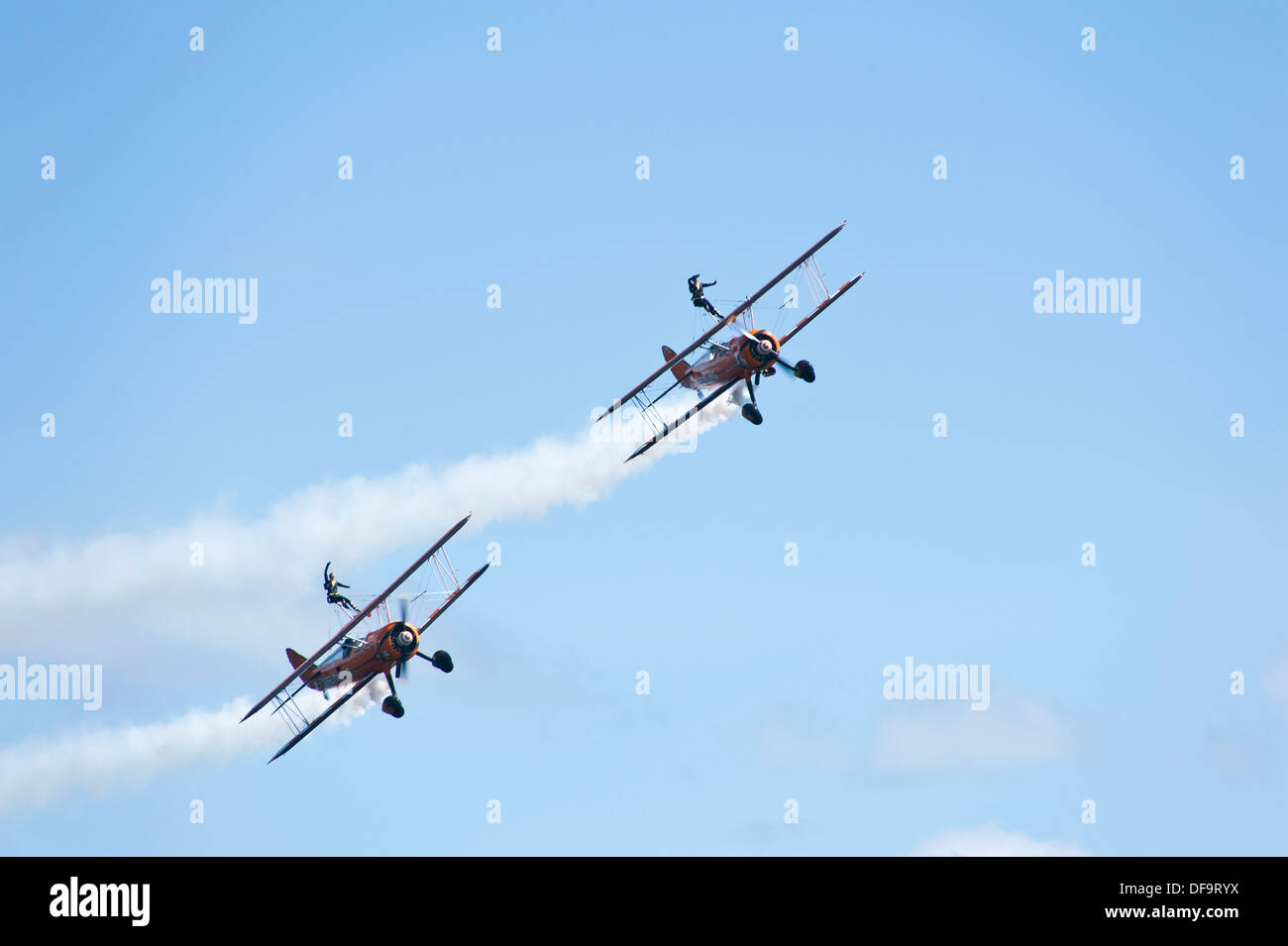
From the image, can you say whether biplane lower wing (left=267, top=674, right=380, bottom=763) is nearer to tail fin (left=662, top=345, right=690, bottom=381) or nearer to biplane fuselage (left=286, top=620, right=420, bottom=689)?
biplane fuselage (left=286, top=620, right=420, bottom=689)

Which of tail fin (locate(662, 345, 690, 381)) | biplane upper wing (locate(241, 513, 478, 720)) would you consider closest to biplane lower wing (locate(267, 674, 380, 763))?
biplane upper wing (locate(241, 513, 478, 720))

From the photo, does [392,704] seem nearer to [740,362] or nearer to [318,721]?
[318,721]

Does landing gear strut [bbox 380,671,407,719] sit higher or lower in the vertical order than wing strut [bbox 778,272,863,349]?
lower

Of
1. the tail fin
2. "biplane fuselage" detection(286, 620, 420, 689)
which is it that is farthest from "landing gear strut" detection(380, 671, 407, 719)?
the tail fin

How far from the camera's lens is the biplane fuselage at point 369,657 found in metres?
100

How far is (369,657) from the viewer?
101 metres

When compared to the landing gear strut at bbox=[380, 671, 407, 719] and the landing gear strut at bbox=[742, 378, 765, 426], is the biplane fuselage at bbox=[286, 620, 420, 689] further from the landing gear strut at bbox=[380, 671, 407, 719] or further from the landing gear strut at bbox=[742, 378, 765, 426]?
the landing gear strut at bbox=[742, 378, 765, 426]

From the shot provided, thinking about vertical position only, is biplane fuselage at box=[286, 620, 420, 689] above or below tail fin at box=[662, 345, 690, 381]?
below

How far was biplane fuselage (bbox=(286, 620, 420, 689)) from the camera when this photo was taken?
3942 inches

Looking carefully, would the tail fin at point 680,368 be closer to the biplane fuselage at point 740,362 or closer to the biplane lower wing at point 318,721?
the biplane fuselage at point 740,362
